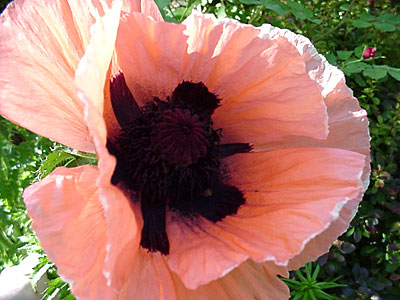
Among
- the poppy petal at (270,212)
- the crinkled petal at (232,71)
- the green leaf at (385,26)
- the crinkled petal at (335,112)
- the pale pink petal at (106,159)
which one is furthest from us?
the green leaf at (385,26)

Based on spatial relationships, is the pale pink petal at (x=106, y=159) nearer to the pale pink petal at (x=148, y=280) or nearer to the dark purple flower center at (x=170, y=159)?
the pale pink petal at (x=148, y=280)

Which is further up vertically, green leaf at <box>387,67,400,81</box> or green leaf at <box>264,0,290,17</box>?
green leaf at <box>264,0,290,17</box>

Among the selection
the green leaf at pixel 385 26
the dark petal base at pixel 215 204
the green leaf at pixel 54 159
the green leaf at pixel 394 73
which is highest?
the green leaf at pixel 54 159

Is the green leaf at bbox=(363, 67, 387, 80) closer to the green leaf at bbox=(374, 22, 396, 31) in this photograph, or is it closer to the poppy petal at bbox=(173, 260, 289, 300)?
the green leaf at bbox=(374, 22, 396, 31)

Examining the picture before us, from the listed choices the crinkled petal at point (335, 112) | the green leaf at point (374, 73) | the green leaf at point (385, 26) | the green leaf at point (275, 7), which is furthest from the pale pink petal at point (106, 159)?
the green leaf at point (385, 26)

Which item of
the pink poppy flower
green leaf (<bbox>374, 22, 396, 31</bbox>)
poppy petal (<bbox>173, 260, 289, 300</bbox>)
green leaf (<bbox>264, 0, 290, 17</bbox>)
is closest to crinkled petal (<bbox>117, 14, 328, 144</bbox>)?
the pink poppy flower

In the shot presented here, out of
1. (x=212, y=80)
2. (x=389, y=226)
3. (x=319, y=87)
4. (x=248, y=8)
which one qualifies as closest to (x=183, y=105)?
(x=212, y=80)

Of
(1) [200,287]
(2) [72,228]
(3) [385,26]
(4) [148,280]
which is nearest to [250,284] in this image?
(1) [200,287]
